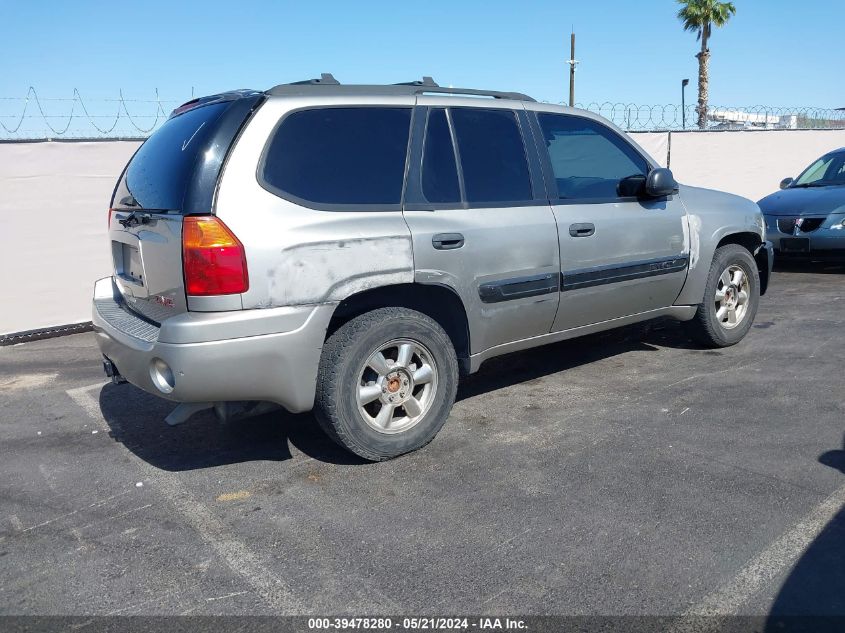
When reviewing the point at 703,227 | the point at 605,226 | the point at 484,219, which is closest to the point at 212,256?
the point at 484,219

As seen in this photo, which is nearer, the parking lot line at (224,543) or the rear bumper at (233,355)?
the parking lot line at (224,543)

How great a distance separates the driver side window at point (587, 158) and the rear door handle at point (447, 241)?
908 millimetres

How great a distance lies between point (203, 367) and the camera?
317cm

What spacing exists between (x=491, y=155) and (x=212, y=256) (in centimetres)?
179

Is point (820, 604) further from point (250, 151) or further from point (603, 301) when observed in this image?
point (250, 151)

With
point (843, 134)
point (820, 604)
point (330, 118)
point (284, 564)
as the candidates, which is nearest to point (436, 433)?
point (284, 564)

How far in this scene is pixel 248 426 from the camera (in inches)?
176

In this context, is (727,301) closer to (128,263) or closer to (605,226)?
(605,226)

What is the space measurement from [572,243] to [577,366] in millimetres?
1413

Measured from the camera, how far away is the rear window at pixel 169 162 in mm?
3357

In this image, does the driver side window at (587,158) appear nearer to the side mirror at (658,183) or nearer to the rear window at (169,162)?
the side mirror at (658,183)

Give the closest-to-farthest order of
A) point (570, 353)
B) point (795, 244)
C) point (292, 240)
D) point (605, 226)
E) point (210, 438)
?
point (292, 240)
point (210, 438)
point (605, 226)
point (570, 353)
point (795, 244)

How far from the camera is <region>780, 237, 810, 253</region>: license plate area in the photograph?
891 cm

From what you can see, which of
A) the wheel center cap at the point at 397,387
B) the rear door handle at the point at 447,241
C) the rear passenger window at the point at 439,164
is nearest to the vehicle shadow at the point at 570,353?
the wheel center cap at the point at 397,387
